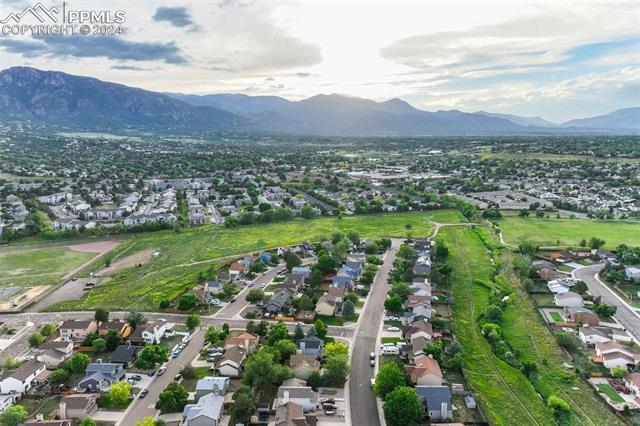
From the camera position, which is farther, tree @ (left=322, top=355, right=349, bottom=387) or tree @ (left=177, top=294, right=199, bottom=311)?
tree @ (left=177, top=294, right=199, bottom=311)

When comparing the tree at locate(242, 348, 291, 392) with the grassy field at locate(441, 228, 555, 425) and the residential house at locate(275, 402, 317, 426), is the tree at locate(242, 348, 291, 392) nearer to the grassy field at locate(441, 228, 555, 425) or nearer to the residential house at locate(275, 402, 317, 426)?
the residential house at locate(275, 402, 317, 426)

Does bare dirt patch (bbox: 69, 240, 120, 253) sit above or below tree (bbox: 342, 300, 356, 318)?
below

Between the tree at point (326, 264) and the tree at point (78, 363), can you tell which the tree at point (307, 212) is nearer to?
the tree at point (326, 264)

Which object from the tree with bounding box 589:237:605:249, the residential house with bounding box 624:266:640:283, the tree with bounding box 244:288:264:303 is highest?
the tree with bounding box 589:237:605:249

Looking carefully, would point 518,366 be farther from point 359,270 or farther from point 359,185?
point 359,185

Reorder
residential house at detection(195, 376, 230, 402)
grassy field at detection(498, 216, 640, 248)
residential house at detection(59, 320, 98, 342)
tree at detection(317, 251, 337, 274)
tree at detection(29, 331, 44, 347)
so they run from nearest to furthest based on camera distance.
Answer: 1. residential house at detection(195, 376, 230, 402)
2. tree at detection(29, 331, 44, 347)
3. residential house at detection(59, 320, 98, 342)
4. tree at detection(317, 251, 337, 274)
5. grassy field at detection(498, 216, 640, 248)

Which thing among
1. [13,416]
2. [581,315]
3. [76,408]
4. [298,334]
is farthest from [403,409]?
[581,315]

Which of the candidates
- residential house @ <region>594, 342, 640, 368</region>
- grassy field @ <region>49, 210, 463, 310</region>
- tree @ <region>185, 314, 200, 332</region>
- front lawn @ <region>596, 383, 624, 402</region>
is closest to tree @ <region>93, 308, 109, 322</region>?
grassy field @ <region>49, 210, 463, 310</region>
